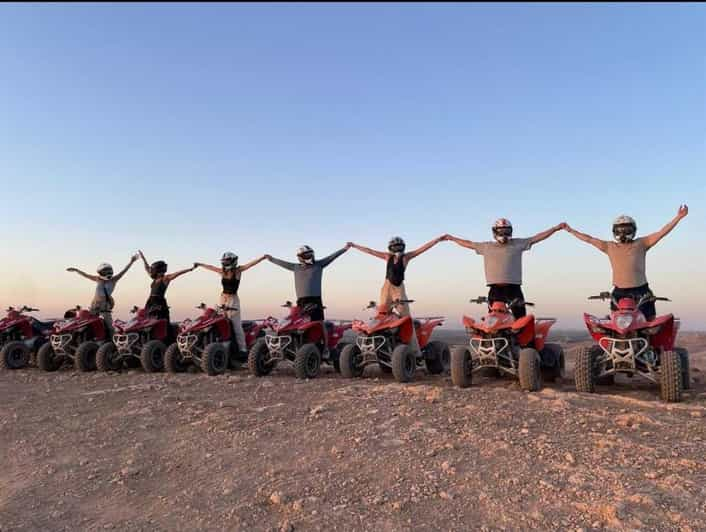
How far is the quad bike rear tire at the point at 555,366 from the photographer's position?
9.55 m

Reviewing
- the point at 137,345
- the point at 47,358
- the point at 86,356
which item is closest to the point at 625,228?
Answer: the point at 137,345

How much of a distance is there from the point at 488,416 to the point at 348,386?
9.53 feet

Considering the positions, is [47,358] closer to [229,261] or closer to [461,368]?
[229,261]

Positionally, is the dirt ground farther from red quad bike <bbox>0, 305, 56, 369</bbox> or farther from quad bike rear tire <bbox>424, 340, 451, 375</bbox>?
red quad bike <bbox>0, 305, 56, 369</bbox>

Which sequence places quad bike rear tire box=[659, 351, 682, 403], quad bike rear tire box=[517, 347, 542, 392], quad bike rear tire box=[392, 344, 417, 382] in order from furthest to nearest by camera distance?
1. quad bike rear tire box=[392, 344, 417, 382]
2. quad bike rear tire box=[517, 347, 542, 392]
3. quad bike rear tire box=[659, 351, 682, 403]

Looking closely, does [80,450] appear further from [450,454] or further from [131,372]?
[131,372]

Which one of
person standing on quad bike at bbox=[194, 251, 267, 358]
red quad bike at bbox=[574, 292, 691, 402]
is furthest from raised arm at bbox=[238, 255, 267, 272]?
red quad bike at bbox=[574, 292, 691, 402]

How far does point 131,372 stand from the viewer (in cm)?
1117

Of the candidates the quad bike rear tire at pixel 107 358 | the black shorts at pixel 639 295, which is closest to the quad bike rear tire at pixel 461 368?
the black shorts at pixel 639 295

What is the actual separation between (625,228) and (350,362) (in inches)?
195

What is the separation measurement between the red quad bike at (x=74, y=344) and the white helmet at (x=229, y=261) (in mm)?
3201

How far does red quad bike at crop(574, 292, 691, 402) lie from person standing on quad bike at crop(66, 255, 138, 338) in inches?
410

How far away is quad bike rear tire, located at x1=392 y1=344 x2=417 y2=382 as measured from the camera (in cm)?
899

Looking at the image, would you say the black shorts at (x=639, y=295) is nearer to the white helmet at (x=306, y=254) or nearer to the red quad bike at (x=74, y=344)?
the white helmet at (x=306, y=254)
